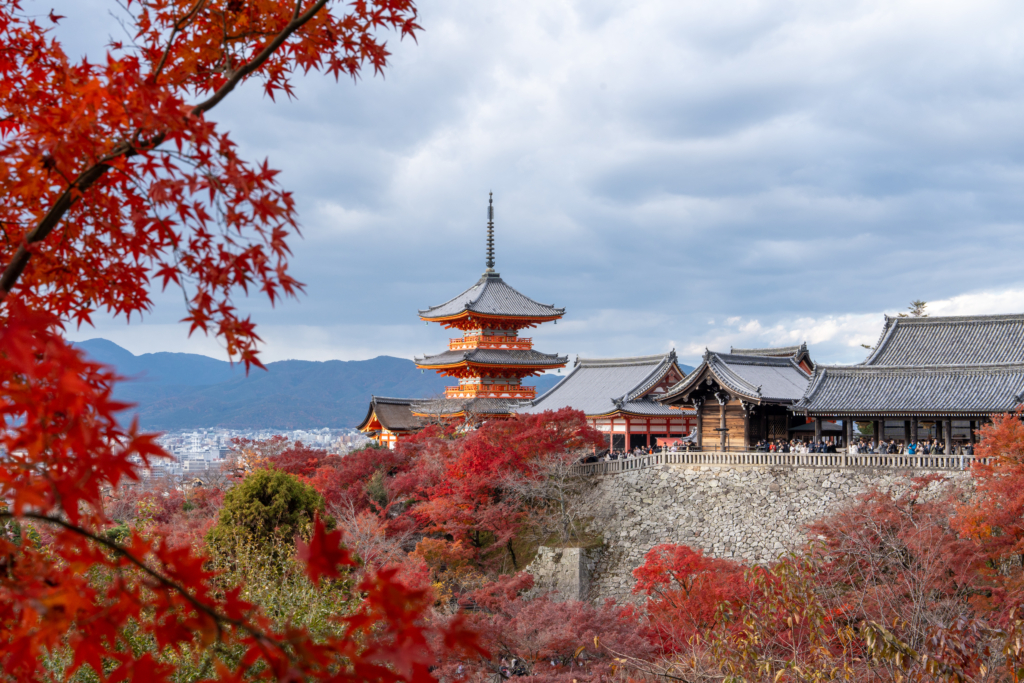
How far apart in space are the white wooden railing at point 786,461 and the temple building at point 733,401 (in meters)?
1.00

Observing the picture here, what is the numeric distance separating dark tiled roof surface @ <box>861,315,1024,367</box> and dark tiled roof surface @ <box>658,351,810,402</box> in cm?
273

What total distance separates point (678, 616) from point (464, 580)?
21.6 feet

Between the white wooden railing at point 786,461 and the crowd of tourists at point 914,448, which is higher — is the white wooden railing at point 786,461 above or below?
below

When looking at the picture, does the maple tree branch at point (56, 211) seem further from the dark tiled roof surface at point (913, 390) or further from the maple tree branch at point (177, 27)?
the dark tiled roof surface at point (913, 390)

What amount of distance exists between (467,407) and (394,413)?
466 centimetres

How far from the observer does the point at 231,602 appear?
1.87 metres

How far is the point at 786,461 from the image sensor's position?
2006 cm

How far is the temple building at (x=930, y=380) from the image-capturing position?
60.3 feet

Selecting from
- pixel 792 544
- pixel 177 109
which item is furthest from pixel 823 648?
pixel 792 544

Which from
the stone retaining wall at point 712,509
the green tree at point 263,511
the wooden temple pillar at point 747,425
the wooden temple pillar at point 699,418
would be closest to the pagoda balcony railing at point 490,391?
the wooden temple pillar at point 699,418

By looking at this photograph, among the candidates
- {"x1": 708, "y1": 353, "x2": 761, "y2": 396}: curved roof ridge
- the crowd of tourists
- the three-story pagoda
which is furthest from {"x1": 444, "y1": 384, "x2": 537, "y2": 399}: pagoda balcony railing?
the crowd of tourists

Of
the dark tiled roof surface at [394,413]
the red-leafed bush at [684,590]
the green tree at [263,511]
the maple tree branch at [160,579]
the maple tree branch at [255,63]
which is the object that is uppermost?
the maple tree branch at [255,63]

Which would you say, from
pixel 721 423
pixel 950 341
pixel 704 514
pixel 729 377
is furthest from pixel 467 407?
pixel 950 341

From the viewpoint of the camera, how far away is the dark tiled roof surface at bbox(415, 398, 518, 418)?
29078 millimetres
